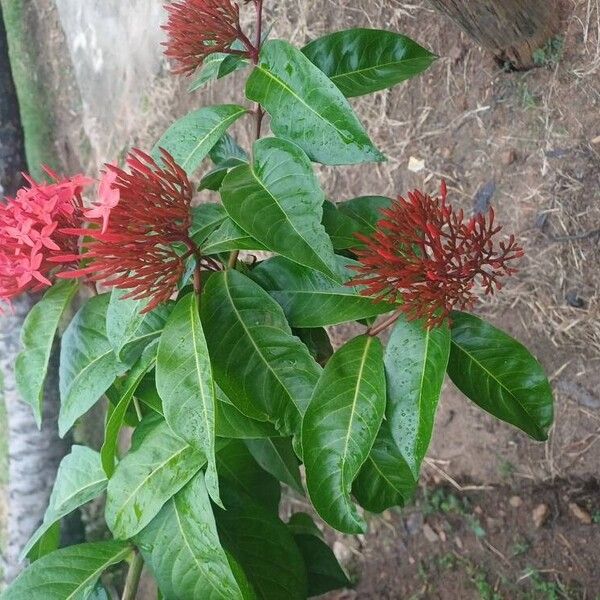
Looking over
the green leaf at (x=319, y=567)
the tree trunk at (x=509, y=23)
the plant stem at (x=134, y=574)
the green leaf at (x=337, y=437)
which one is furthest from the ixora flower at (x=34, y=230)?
the tree trunk at (x=509, y=23)

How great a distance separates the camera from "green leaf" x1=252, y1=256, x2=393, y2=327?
935mm

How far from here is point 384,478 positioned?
105 centimetres

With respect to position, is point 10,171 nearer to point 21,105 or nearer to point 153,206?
point 21,105

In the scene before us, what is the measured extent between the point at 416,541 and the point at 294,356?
1378 millimetres

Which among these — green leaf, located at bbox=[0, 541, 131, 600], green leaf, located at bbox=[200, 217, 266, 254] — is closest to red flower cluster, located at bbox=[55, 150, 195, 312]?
green leaf, located at bbox=[200, 217, 266, 254]

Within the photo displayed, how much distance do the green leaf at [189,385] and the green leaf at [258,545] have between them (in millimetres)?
333

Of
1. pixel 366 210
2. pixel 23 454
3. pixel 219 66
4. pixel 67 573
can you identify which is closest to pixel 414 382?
pixel 366 210

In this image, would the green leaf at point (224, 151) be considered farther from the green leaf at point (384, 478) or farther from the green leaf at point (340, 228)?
the green leaf at point (384, 478)

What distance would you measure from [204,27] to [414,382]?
58 cm

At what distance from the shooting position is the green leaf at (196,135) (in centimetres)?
97

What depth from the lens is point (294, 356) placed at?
94cm

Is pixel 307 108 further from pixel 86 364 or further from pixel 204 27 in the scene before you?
pixel 86 364

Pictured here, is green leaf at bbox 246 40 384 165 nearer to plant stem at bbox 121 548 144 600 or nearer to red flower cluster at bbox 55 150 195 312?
red flower cluster at bbox 55 150 195 312

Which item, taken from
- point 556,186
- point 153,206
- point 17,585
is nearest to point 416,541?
point 556,186
